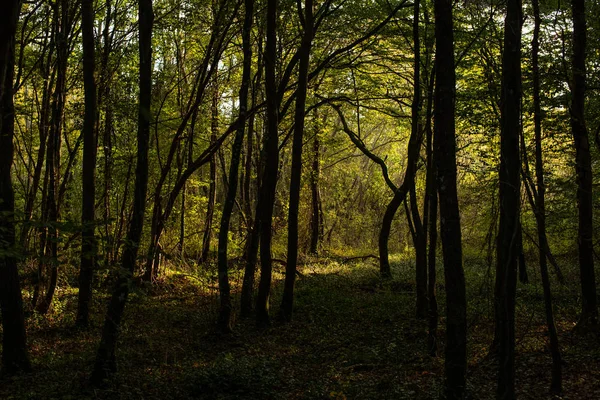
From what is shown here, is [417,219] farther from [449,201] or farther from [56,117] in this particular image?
[56,117]

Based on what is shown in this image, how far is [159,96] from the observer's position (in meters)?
17.4

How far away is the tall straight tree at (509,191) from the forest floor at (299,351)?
290mm

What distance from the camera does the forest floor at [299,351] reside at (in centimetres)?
744

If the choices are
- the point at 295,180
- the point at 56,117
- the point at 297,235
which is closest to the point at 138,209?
the point at 56,117

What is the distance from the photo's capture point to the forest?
18.4 ft

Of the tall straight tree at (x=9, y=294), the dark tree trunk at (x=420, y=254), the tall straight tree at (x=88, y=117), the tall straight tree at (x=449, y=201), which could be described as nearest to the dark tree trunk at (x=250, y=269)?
the tall straight tree at (x=88, y=117)

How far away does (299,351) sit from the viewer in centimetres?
1016

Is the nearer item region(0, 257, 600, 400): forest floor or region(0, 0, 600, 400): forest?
region(0, 0, 600, 400): forest

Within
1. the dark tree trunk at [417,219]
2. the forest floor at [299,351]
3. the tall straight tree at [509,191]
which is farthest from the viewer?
the dark tree trunk at [417,219]

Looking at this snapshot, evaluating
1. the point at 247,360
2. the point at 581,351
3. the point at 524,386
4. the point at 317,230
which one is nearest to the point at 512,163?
the point at 524,386

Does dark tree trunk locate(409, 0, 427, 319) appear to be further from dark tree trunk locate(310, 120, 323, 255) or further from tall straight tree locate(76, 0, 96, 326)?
dark tree trunk locate(310, 120, 323, 255)

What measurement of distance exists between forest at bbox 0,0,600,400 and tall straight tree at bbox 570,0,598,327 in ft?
0.11

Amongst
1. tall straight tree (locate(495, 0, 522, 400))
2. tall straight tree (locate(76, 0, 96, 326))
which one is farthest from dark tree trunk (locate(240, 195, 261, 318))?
tall straight tree (locate(495, 0, 522, 400))

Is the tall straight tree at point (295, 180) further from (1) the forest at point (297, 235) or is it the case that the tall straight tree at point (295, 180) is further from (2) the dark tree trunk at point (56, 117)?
(2) the dark tree trunk at point (56, 117)
